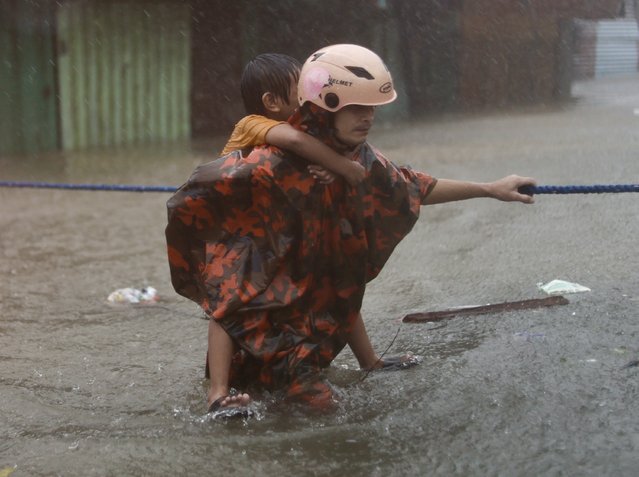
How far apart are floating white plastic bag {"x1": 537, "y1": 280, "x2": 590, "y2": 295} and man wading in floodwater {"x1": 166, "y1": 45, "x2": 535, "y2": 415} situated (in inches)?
61.8

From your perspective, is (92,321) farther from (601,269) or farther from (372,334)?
(601,269)

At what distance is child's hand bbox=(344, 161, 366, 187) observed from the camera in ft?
10.5

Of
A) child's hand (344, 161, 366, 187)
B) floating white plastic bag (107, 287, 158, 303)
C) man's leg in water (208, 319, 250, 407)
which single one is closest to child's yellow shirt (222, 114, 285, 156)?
child's hand (344, 161, 366, 187)

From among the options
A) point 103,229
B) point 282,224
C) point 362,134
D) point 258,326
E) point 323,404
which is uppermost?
point 362,134

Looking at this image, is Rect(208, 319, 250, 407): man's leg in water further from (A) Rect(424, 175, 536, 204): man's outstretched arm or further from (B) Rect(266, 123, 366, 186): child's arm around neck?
(A) Rect(424, 175, 536, 204): man's outstretched arm

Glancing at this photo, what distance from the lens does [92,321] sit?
17.1 feet

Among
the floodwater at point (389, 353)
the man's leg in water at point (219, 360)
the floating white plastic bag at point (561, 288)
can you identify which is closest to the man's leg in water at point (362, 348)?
the floodwater at point (389, 353)

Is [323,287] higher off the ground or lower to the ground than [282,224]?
lower

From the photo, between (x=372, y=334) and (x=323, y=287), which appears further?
(x=372, y=334)

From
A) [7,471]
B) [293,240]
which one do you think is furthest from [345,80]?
[7,471]

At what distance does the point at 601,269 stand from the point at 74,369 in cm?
298

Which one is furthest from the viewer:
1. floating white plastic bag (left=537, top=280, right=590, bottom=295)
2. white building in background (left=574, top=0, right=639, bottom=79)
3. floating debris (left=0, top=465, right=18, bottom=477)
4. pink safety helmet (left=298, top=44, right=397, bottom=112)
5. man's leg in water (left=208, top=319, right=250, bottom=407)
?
white building in background (left=574, top=0, right=639, bottom=79)

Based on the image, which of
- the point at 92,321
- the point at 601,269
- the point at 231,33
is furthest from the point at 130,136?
the point at 601,269

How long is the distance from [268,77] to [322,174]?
448 mm
